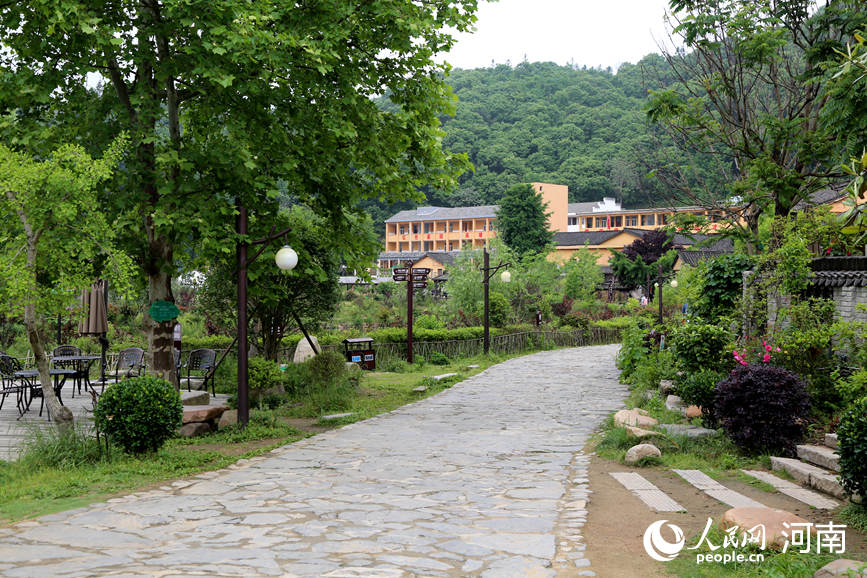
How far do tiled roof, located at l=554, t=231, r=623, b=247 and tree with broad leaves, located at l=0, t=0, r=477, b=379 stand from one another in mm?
49458

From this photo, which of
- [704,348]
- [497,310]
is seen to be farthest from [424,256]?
[704,348]

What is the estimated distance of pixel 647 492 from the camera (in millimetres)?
7094

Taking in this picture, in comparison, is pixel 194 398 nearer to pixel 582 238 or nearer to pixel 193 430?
pixel 193 430

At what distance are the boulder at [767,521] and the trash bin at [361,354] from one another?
45.2 feet

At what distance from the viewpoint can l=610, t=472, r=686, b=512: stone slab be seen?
21.4ft

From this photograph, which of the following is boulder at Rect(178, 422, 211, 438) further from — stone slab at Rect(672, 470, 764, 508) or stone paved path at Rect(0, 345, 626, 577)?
stone slab at Rect(672, 470, 764, 508)

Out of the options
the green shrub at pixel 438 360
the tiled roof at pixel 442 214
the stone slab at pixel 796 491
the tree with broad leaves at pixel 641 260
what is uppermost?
the tiled roof at pixel 442 214

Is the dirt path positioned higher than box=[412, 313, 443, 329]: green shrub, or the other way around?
box=[412, 313, 443, 329]: green shrub

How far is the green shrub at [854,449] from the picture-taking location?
5.66 m

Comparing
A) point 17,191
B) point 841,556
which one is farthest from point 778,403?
point 17,191

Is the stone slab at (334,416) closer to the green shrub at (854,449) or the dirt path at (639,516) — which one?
the dirt path at (639,516)

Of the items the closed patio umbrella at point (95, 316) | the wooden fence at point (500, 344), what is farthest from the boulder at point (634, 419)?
the closed patio umbrella at point (95, 316)

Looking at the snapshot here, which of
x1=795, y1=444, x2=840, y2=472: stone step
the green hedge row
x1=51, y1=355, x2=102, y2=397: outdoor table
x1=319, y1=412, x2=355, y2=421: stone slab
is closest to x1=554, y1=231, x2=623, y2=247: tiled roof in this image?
the green hedge row

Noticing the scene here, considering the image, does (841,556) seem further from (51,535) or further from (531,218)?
(531,218)
